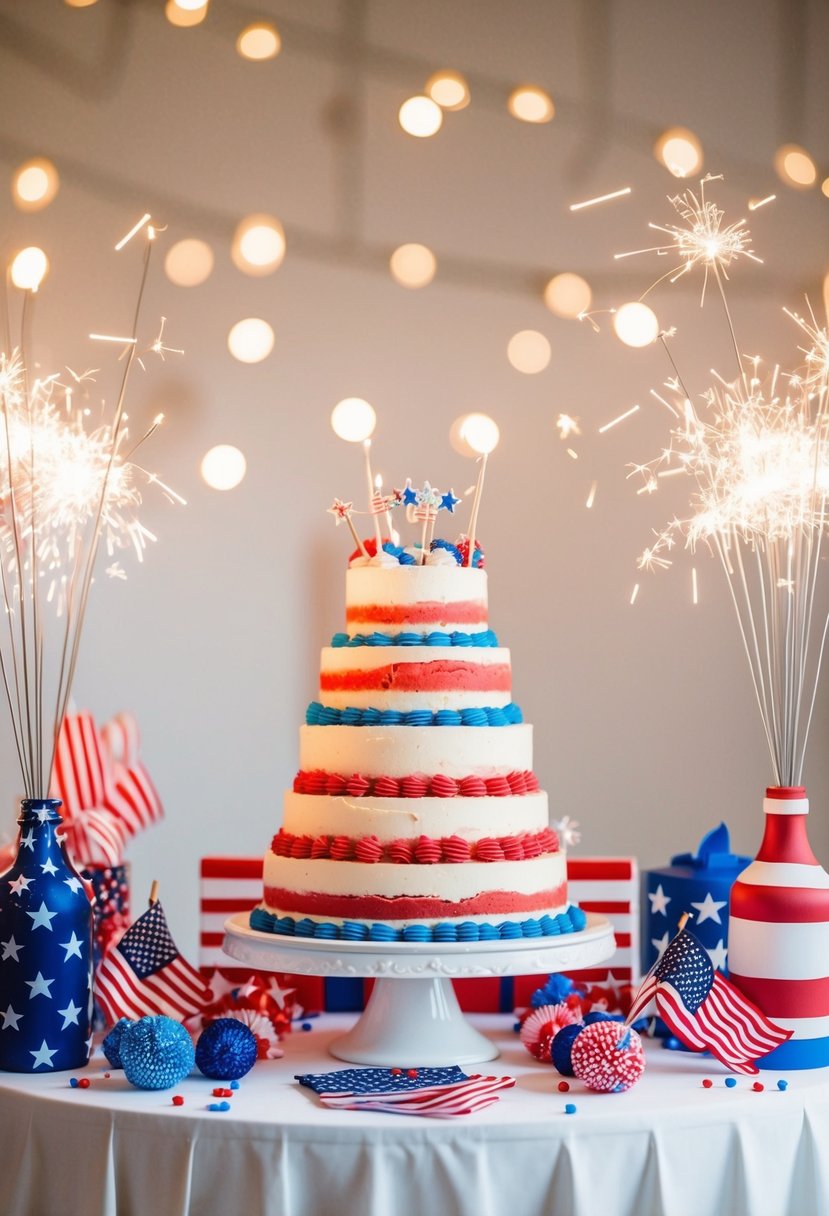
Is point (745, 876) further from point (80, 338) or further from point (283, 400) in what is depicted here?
point (80, 338)

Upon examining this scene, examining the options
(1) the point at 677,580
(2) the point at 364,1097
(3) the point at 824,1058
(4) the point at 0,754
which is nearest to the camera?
(2) the point at 364,1097

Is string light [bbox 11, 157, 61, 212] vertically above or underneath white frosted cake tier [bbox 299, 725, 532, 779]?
above

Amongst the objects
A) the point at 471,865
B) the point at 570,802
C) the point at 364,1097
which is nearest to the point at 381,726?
the point at 471,865

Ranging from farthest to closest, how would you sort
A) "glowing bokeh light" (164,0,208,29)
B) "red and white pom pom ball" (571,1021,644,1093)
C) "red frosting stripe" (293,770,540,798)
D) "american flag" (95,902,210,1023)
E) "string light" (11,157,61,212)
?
"glowing bokeh light" (164,0,208,29) → "string light" (11,157,61,212) → "american flag" (95,902,210,1023) → "red frosting stripe" (293,770,540,798) → "red and white pom pom ball" (571,1021,644,1093)

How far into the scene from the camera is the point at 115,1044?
6.98ft

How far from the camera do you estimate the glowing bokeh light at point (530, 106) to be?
3725 millimetres

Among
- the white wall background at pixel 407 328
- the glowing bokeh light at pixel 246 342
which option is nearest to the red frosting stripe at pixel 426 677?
the white wall background at pixel 407 328

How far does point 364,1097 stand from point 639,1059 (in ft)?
1.39

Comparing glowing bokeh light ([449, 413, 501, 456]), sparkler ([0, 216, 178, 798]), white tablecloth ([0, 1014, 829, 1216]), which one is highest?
glowing bokeh light ([449, 413, 501, 456])

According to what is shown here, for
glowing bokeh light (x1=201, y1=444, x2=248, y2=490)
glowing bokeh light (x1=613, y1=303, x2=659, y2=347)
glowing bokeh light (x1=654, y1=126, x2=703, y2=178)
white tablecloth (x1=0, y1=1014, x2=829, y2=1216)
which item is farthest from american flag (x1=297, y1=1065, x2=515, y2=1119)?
glowing bokeh light (x1=654, y1=126, x2=703, y2=178)

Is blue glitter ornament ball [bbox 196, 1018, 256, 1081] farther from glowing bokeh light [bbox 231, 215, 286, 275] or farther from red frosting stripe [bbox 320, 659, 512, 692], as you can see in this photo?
glowing bokeh light [bbox 231, 215, 286, 275]

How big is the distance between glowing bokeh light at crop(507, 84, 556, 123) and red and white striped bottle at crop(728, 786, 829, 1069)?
2351mm

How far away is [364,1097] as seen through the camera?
1975 mm

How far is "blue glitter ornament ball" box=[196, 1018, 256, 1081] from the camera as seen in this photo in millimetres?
2090
